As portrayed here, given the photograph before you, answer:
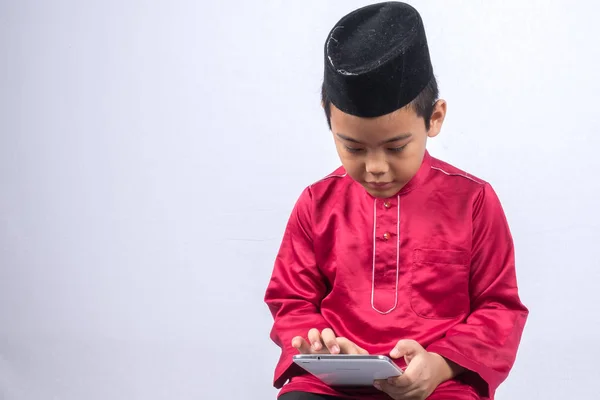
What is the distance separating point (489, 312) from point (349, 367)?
0.28 metres

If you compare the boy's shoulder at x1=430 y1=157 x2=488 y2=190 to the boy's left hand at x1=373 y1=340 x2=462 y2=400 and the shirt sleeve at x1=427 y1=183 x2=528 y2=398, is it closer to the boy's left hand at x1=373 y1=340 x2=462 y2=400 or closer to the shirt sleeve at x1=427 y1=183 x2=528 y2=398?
the shirt sleeve at x1=427 y1=183 x2=528 y2=398

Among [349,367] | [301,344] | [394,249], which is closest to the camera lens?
[349,367]

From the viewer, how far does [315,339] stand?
160 cm

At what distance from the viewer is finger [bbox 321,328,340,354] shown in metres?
1.58

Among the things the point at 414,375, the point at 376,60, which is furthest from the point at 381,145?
the point at 414,375

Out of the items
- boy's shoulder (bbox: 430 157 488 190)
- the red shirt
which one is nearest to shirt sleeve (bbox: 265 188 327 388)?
the red shirt

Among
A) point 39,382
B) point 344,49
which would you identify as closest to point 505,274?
point 344,49

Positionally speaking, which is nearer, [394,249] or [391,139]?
[391,139]

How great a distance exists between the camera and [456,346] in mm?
1620

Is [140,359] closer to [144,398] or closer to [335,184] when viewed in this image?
[144,398]

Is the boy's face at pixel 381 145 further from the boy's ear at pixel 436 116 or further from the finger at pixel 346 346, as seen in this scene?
the finger at pixel 346 346

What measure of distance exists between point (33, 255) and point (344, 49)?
1.38m

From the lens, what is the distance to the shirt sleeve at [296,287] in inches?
67.2

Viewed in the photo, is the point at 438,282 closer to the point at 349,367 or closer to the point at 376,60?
the point at 349,367
